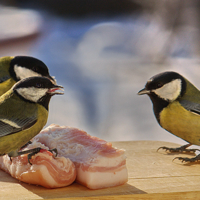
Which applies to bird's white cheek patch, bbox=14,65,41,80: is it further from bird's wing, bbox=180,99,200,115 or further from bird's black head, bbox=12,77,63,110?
bird's wing, bbox=180,99,200,115

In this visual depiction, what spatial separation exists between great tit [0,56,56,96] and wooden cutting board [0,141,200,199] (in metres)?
0.51

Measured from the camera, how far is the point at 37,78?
1212mm

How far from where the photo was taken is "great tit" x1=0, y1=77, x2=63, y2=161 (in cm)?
119

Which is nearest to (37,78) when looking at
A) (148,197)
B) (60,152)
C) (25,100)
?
(25,100)

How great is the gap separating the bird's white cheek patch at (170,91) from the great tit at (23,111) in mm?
688

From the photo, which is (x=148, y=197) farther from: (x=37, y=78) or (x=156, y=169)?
(x=37, y=78)

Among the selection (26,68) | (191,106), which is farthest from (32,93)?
(191,106)

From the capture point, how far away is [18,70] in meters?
1.67

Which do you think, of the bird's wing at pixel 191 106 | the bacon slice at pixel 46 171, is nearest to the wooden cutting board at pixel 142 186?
the bacon slice at pixel 46 171

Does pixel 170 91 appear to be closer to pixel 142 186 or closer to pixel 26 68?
pixel 142 186

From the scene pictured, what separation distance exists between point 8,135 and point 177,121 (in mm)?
916

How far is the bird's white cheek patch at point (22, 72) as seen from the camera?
163cm

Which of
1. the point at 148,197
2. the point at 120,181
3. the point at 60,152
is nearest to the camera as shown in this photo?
the point at 148,197

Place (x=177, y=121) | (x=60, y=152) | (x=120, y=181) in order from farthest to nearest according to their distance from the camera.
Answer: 1. (x=177, y=121)
2. (x=60, y=152)
3. (x=120, y=181)
